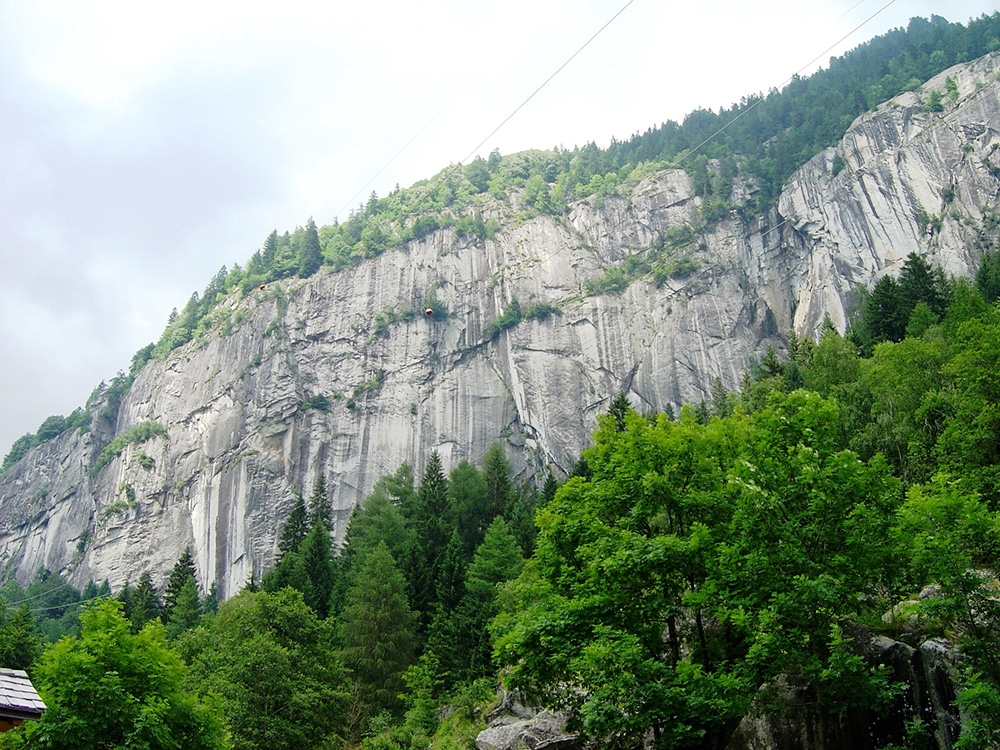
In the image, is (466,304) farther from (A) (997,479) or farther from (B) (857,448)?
(A) (997,479)

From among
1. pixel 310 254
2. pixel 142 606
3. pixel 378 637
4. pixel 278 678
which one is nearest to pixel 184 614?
pixel 142 606

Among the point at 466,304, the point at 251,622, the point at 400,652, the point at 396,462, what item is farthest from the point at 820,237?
the point at 251,622

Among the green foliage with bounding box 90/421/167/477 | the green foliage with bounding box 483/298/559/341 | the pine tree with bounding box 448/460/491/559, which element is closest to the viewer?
the pine tree with bounding box 448/460/491/559

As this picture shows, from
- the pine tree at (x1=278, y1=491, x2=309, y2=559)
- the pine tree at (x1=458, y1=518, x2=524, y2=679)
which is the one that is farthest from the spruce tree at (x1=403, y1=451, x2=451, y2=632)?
the pine tree at (x1=278, y1=491, x2=309, y2=559)

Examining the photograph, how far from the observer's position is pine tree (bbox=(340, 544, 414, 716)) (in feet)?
95.9

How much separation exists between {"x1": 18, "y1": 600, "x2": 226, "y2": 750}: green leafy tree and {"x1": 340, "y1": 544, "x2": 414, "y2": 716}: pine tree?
43.0ft

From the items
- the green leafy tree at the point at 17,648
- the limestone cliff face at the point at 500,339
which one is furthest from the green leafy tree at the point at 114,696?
the limestone cliff face at the point at 500,339

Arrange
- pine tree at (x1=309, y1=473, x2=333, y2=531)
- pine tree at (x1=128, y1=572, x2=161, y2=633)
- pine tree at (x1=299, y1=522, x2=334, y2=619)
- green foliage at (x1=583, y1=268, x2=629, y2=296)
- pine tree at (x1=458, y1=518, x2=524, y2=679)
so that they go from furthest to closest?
green foliage at (x1=583, y1=268, x2=629, y2=296) < pine tree at (x1=309, y1=473, x2=333, y2=531) < pine tree at (x1=128, y1=572, x2=161, y2=633) < pine tree at (x1=299, y1=522, x2=334, y2=619) < pine tree at (x1=458, y1=518, x2=524, y2=679)

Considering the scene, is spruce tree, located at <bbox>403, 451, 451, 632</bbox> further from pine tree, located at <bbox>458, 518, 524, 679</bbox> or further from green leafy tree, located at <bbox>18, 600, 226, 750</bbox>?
green leafy tree, located at <bbox>18, 600, 226, 750</bbox>

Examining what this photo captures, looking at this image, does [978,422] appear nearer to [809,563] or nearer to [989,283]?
[809,563]

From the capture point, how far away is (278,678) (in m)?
24.1

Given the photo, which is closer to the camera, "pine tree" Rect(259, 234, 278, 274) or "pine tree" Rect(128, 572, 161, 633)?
"pine tree" Rect(128, 572, 161, 633)

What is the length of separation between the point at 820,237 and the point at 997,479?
6249 centimetres

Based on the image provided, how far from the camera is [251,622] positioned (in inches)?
1055
